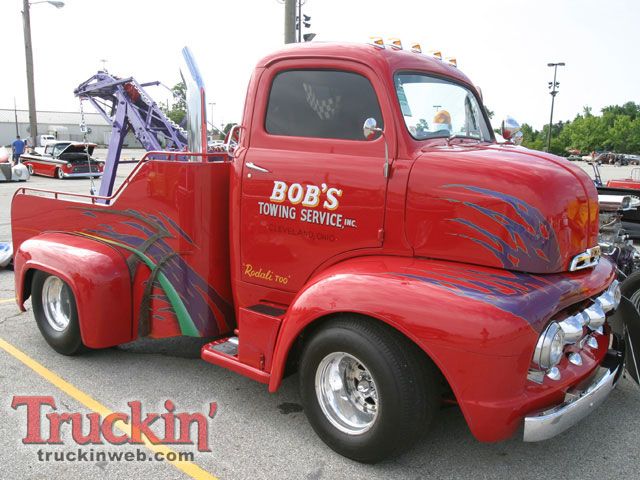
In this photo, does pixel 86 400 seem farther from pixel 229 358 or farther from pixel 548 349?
pixel 548 349

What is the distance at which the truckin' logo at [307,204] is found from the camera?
338cm

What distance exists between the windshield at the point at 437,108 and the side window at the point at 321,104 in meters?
0.22

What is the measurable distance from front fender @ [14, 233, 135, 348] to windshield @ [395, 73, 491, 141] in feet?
7.99

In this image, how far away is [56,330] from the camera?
4.84 meters

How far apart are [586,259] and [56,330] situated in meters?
4.20

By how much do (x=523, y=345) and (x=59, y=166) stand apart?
23671mm

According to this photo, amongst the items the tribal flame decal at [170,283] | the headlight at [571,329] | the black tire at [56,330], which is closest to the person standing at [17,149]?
the black tire at [56,330]

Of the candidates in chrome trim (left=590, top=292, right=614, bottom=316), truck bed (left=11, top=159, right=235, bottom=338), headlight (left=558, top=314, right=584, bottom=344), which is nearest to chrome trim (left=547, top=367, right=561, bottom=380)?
headlight (left=558, top=314, right=584, bottom=344)

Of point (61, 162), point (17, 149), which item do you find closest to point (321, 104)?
point (61, 162)

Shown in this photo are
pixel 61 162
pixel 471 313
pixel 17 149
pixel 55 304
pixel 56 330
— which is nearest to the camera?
pixel 471 313

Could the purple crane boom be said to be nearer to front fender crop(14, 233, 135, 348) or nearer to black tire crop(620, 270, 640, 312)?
front fender crop(14, 233, 135, 348)

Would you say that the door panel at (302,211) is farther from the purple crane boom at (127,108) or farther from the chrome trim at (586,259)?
the purple crane boom at (127,108)

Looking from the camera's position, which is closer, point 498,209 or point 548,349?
point 548,349

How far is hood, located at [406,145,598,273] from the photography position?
2885 millimetres
